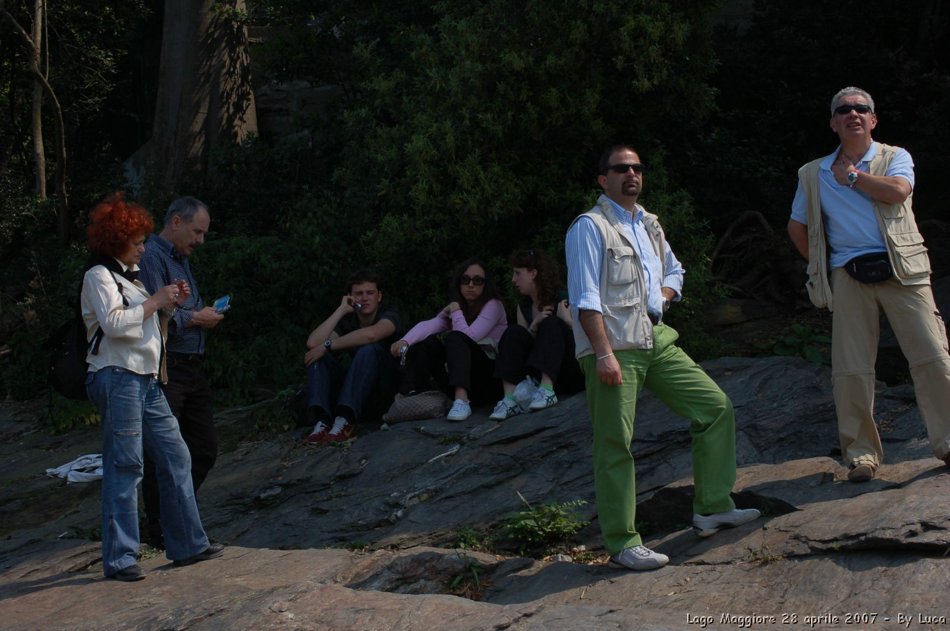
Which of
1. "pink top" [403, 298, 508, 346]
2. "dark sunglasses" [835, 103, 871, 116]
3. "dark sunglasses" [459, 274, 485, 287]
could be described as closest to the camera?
"dark sunglasses" [835, 103, 871, 116]

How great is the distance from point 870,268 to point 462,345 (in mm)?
3140

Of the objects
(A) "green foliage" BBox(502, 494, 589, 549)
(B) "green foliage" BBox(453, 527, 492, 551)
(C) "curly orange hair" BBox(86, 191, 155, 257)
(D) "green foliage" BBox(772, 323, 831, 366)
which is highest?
(C) "curly orange hair" BBox(86, 191, 155, 257)

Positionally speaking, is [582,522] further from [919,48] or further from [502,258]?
[919,48]

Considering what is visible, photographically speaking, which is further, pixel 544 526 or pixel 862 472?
pixel 544 526

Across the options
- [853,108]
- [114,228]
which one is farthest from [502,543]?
[853,108]

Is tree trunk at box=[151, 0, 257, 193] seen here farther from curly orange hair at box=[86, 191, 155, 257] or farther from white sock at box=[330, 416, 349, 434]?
curly orange hair at box=[86, 191, 155, 257]

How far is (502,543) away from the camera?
6.54m

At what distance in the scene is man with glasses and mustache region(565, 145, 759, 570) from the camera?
5258 mm

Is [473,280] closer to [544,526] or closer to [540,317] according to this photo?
Result: [540,317]

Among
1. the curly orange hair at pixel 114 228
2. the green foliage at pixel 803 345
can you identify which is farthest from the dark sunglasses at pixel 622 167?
the green foliage at pixel 803 345

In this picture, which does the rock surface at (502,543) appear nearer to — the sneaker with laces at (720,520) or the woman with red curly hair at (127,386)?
the sneaker with laces at (720,520)

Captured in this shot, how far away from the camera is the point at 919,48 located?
12.5 m

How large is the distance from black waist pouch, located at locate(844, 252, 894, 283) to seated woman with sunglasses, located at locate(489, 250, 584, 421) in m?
2.42

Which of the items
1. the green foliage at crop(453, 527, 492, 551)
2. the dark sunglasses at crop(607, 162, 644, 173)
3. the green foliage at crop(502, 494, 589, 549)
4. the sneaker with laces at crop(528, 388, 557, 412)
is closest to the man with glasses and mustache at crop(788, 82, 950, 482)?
the dark sunglasses at crop(607, 162, 644, 173)
